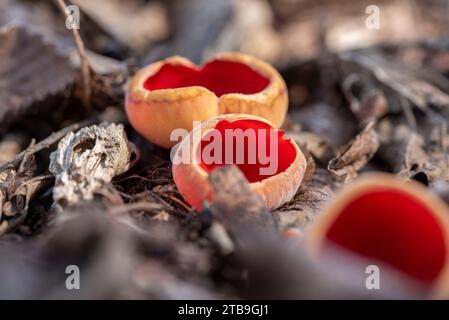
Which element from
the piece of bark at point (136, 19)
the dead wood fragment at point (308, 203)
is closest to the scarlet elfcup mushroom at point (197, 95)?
the dead wood fragment at point (308, 203)

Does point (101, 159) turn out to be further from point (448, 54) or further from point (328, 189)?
point (448, 54)

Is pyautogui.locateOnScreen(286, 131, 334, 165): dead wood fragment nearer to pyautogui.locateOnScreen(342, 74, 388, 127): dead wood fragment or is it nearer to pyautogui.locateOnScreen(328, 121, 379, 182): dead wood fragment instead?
pyautogui.locateOnScreen(328, 121, 379, 182): dead wood fragment

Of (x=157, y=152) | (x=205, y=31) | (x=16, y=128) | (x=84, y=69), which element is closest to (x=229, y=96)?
(x=157, y=152)

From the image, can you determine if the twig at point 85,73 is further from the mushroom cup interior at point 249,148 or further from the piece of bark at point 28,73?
the mushroom cup interior at point 249,148

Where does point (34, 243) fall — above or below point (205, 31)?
below

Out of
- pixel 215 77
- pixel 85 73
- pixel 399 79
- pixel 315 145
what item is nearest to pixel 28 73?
pixel 85 73

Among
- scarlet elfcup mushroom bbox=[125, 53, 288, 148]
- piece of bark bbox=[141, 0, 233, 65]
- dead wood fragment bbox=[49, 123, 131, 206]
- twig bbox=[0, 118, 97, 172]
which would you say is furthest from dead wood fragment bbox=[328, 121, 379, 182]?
piece of bark bbox=[141, 0, 233, 65]
